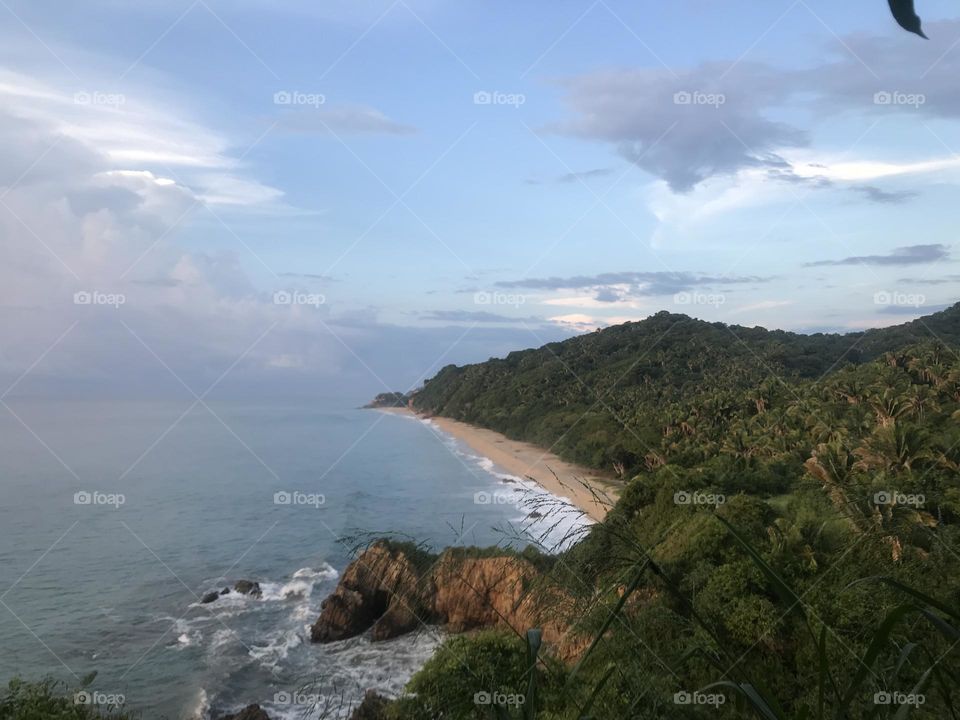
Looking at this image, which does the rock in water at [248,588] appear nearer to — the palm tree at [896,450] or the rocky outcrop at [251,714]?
the rocky outcrop at [251,714]

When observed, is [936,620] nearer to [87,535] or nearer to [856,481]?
[856,481]

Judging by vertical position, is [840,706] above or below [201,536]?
above

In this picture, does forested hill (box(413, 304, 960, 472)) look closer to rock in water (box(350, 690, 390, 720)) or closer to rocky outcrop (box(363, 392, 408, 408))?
rock in water (box(350, 690, 390, 720))

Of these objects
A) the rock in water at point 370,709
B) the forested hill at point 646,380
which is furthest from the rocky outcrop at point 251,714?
the forested hill at point 646,380

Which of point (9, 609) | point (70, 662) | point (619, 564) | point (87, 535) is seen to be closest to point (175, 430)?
point (87, 535)

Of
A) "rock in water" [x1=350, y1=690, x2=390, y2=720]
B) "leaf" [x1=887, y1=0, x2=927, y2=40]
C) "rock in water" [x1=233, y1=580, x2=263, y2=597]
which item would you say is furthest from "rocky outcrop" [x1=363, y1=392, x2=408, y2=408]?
"leaf" [x1=887, y1=0, x2=927, y2=40]

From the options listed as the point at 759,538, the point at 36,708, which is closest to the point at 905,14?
the point at 36,708
